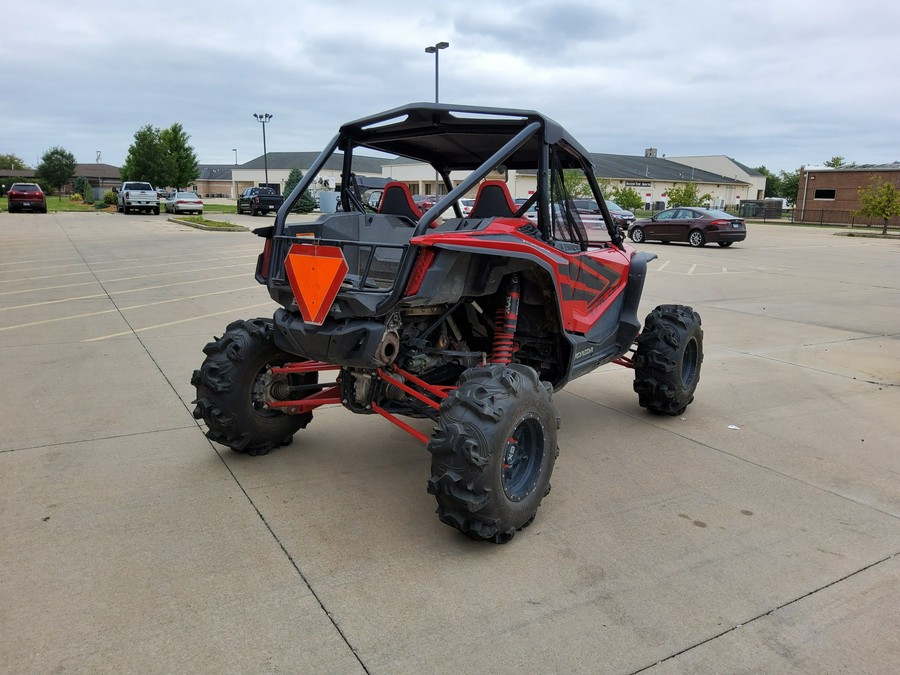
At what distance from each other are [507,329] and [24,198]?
41.2m

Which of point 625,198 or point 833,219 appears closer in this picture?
point 625,198

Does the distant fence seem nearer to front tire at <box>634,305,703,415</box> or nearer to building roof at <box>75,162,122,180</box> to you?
front tire at <box>634,305,703,415</box>

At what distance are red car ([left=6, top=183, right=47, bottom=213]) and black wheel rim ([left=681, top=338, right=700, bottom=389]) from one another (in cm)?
4077

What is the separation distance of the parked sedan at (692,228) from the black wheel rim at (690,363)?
836 inches

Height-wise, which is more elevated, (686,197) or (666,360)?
(686,197)

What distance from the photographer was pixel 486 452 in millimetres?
3199

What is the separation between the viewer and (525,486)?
3.61 metres

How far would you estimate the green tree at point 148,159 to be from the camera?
57469 mm

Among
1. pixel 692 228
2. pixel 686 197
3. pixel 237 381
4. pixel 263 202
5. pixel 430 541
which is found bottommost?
pixel 430 541

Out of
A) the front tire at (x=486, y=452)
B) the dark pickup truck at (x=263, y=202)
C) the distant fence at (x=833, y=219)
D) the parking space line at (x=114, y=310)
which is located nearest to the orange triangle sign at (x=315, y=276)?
the front tire at (x=486, y=452)

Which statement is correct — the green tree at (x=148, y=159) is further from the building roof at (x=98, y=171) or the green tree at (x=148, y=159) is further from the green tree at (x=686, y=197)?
the building roof at (x=98, y=171)

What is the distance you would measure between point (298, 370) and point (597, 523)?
2002 mm

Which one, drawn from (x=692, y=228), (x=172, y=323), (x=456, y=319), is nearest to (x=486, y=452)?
(x=456, y=319)

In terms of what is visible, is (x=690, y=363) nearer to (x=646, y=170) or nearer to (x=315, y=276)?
(x=315, y=276)
